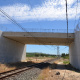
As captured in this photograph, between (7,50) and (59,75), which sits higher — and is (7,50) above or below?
above

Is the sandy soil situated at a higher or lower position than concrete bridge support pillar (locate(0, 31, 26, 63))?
lower

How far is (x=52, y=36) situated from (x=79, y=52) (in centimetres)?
709

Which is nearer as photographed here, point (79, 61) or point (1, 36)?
point (79, 61)

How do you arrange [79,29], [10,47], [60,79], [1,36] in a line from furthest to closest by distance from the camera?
1. [10,47]
2. [1,36]
3. [79,29]
4. [60,79]

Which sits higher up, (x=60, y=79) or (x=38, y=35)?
(x=38, y=35)

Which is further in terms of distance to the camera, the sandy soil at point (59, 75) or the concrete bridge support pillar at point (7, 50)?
the concrete bridge support pillar at point (7, 50)

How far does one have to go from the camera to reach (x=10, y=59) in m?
30.3

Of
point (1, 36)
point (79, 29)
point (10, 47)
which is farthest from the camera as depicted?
point (10, 47)

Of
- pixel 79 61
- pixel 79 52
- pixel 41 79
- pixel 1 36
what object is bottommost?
pixel 41 79

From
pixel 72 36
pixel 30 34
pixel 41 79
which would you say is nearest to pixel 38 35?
pixel 30 34

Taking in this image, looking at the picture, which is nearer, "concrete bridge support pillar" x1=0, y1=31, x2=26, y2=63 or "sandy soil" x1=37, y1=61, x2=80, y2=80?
"sandy soil" x1=37, y1=61, x2=80, y2=80

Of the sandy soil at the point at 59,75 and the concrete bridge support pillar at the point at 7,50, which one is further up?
the concrete bridge support pillar at the point at 7,50

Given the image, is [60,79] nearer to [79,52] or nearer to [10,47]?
[79,52]

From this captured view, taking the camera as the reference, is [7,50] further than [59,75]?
Yes
